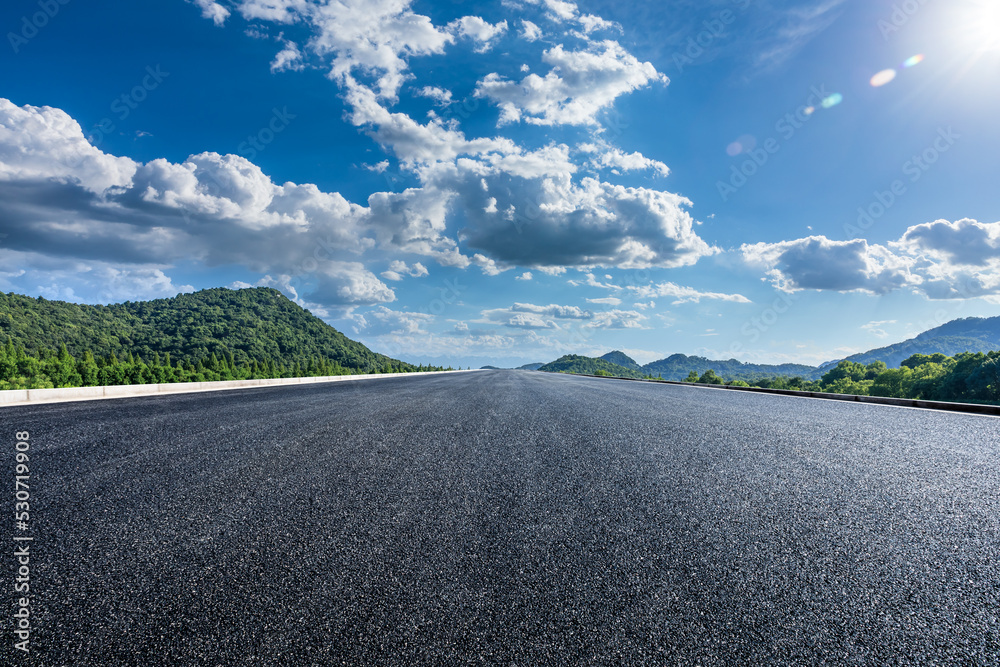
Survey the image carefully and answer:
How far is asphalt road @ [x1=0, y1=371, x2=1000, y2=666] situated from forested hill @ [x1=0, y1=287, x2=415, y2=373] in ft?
384

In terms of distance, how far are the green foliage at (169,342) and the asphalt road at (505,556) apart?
8759 cm

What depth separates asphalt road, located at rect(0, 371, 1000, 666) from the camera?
1.93 meters

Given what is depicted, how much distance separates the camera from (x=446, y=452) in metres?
5.59

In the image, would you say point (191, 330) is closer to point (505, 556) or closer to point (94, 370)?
point (94, 370)

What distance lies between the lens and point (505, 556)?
271 centimetres

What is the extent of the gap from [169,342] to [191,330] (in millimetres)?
6229

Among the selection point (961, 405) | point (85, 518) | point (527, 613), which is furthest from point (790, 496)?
point (961, 405)

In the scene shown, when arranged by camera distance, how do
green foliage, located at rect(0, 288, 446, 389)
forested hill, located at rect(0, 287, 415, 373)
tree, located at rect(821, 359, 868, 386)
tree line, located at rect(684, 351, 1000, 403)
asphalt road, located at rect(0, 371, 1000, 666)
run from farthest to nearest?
1. forested hill, located at rect(0, 287, 415, 373)
2. tree, located at rect(821, 359, 868, 386)
3. green foliage, located at rect(0, 288, 446, 389)
4. tree line, located at rect(684, 351, 1000, 403)
5. asphalt road, located at rect(0, 371, 1000, 666)
